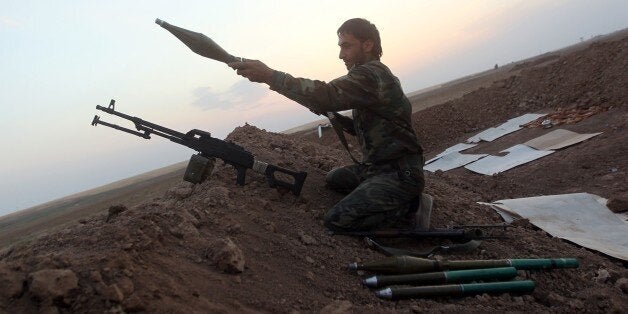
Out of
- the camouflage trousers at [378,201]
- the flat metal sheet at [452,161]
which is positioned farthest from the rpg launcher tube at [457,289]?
the flat metal sheet at [452,161]

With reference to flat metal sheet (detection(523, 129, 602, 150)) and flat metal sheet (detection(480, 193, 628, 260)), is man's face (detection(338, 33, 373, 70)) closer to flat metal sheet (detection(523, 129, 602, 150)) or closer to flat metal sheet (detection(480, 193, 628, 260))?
flat metal sheet (detection(480, 193, 628, 260))

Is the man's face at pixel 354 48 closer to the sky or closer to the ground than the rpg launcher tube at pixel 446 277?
closer to the sky

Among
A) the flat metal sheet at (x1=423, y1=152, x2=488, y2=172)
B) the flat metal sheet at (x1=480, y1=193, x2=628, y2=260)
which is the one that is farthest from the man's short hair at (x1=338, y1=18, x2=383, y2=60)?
the flat metal sheet at (x1=423, y1=152, x2=488, y2=172)

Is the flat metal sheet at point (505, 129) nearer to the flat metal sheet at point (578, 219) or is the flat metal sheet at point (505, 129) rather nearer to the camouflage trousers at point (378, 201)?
the flat metal sheet at point (578, 219)

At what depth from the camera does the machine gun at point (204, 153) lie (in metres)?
4.12

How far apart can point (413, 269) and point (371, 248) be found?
58cm

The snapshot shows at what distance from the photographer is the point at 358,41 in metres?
4.26

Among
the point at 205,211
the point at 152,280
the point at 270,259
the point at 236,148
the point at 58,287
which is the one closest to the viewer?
the point at 58,287

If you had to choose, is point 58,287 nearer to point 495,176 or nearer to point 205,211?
point 205,211

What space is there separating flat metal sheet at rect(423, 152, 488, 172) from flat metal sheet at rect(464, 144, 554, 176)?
38cm

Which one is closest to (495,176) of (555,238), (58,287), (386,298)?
(555,238)

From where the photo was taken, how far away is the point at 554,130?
982 centimetres

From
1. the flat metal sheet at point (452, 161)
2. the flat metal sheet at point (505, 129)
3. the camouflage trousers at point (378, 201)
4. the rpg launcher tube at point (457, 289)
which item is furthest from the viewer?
the flat metal sheet at point (505, 129)

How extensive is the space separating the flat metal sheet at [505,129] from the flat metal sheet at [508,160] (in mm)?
1909
